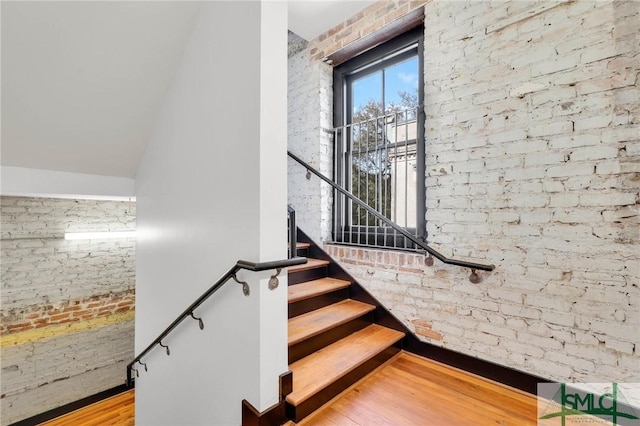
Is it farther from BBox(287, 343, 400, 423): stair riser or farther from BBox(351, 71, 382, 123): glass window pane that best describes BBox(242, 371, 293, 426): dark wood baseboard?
BBox(351, 71, 382, 123): glass window pane

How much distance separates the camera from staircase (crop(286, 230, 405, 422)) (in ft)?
5.24

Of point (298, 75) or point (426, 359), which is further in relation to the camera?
point (298, 75)

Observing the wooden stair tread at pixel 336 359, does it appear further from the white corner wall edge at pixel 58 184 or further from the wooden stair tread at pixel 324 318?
the white corner wall edge at pixel 58 184

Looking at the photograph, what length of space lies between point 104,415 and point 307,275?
11.3 feet

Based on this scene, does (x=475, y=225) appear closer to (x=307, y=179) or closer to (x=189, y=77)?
(x=307, y=179)

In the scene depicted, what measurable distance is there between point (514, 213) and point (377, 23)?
1.86 metres

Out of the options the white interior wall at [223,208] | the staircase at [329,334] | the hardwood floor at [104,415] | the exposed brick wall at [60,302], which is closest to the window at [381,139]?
the staircase at [329,334]

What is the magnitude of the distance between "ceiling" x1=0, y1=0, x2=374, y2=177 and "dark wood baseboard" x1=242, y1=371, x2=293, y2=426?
80.3 inches

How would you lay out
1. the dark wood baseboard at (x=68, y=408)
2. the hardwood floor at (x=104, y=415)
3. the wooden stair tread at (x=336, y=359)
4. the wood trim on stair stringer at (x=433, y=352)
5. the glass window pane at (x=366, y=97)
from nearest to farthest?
the wooden stair tread at (x=336, y=359) < the wood trim on stair stringer at (x=433, y=352) < the glass window pane at (x=366, y=97) < the hardwood floor at (x=104, y=415) < the dark wood baseboard at (x=68, y=408)

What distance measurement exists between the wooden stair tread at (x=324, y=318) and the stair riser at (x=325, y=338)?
0.04 metres

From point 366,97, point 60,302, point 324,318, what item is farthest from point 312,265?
point 60,302

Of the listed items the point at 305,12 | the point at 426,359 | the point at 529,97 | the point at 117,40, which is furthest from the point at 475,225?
the point at 117,40

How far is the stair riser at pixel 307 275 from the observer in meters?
2.49

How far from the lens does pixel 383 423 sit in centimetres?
147
